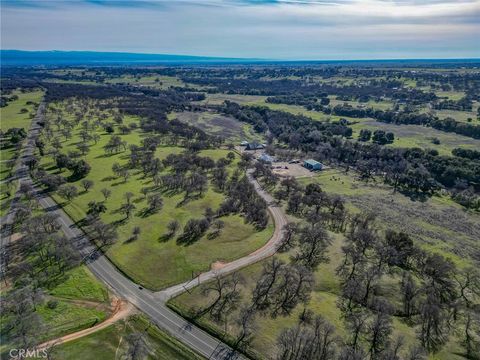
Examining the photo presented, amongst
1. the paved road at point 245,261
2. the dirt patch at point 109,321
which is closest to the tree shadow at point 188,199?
the paved road at point 245,261

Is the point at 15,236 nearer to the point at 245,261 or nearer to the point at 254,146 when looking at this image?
the point at 245,261

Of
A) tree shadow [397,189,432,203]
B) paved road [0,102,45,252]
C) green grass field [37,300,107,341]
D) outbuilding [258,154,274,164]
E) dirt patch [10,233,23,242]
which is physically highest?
green grass field [37,300,107,341]

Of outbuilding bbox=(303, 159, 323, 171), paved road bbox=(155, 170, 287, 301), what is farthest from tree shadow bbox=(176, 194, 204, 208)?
outbuilding bbox=(303, 159, 323, 171)

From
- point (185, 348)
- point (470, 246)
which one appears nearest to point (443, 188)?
point (470, 246)

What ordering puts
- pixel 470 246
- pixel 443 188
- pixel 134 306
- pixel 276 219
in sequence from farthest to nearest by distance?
1. pixel 443 188
2. pixel 276 219
3. pixel 470 246
4. pixel 134 306

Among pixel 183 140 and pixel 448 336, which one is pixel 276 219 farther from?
pixel 183 140

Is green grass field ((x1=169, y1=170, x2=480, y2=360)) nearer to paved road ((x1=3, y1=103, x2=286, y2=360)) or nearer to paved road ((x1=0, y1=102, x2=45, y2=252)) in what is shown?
paved road ((x1=3, y1=103, x2=286, y2=360))

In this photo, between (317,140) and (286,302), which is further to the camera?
(317,140)
